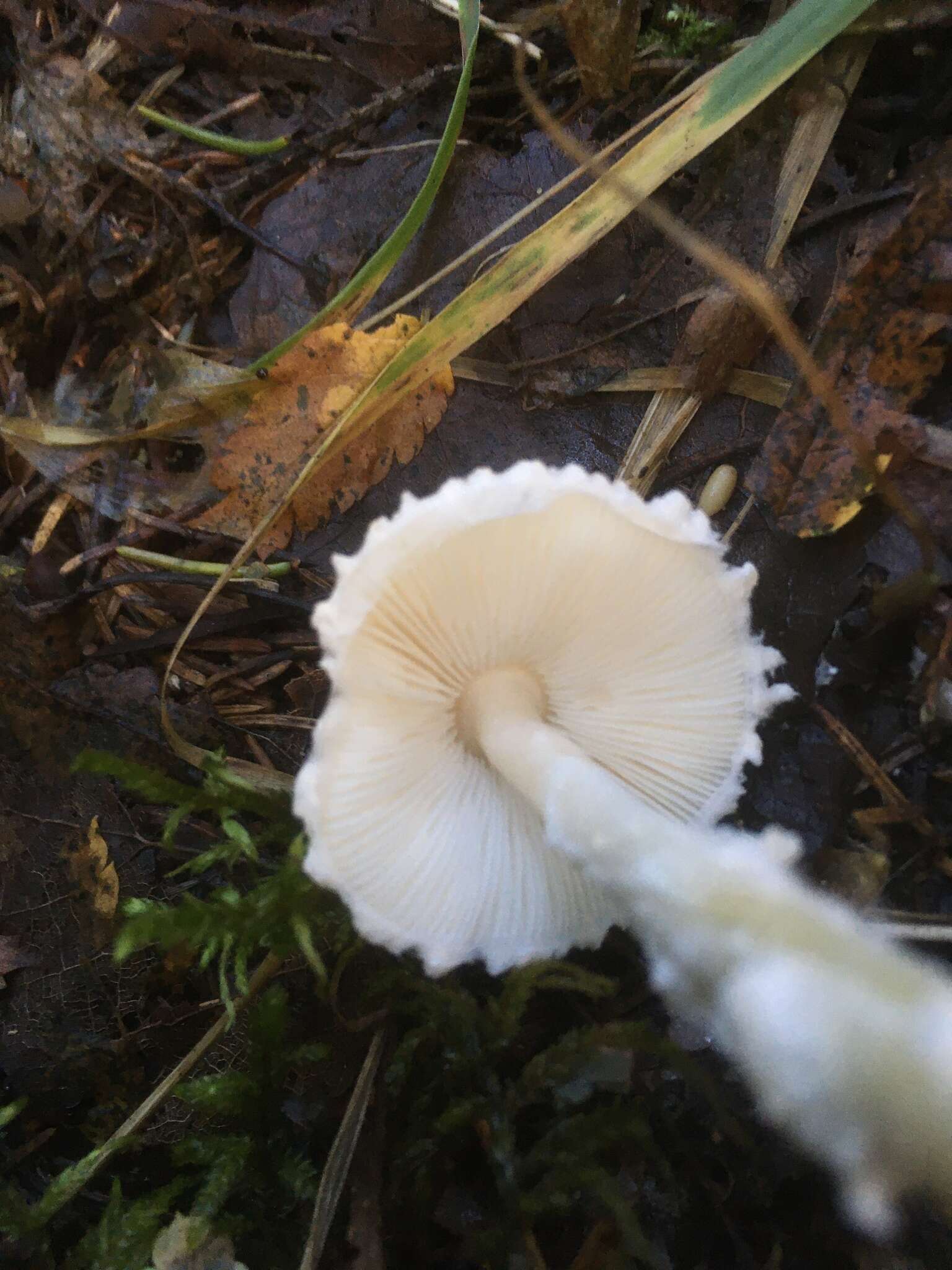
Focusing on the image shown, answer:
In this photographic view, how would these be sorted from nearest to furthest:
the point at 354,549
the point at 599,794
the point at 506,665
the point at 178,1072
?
the point at 599,794, the point at 506,665, the point at 178,1072, the point at 354,549

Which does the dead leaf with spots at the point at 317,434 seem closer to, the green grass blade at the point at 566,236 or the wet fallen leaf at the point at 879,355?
the green grass blade at the point at 566,236

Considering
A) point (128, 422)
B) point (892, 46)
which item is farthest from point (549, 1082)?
point (892, 46)

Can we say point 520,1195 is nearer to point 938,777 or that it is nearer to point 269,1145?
point 269,1145

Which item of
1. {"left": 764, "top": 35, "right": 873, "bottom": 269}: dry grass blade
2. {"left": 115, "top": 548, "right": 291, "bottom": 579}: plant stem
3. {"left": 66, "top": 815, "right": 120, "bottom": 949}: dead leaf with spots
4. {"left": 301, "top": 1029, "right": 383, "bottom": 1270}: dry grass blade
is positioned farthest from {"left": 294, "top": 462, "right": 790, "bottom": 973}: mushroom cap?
{"left": 764, "top": 35, "right": 873, "bottom": 269}: dry grass blade

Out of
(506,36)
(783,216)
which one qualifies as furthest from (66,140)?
(783,216)

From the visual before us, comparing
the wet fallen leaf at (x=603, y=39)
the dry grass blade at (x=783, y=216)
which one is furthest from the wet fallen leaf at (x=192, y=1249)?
the wet fallen leaf at (x=603, y=39)

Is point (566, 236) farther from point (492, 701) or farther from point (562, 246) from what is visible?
point (492, 701)

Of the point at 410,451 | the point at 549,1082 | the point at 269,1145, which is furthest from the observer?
the point at 410,451
